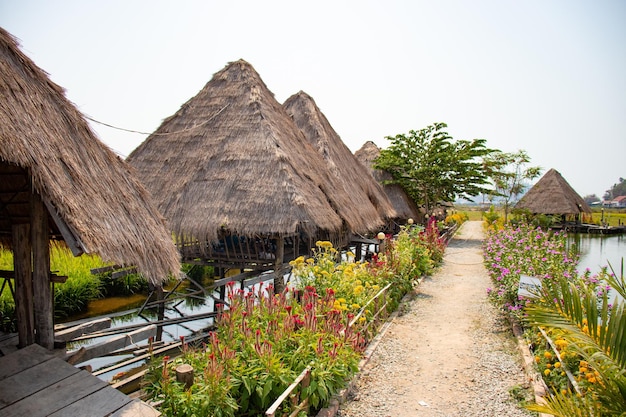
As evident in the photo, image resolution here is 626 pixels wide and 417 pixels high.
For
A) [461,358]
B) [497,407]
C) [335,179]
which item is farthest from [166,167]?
[497,407]

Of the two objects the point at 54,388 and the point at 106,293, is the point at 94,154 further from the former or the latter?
the point at 106,293

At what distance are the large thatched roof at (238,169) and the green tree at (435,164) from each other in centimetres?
1202

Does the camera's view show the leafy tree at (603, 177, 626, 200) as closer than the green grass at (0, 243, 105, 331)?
No

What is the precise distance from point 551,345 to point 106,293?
11323 millimetres

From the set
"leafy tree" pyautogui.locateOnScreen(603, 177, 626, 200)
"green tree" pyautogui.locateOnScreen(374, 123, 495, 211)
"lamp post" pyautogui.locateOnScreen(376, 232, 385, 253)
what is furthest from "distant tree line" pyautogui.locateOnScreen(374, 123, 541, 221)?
"leafy tree" pyautogui.locateOnScreen(603, 177, 626, 200)

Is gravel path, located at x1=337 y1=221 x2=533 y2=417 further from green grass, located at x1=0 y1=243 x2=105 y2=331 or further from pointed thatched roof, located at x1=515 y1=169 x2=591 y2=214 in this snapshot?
pointed thatched roof, located at x1=515 y1=169 x2=591 y2=214

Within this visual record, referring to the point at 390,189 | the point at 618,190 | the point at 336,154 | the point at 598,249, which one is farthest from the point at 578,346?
the point at 618,190

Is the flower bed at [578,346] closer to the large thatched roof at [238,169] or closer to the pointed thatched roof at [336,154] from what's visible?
the large thatched roof at [238,169]

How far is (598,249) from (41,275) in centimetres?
2943

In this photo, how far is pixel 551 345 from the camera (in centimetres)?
510

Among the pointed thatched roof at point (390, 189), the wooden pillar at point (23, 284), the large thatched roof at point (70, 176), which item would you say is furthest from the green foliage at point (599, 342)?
the pointed thatched roof at point (390, 189)

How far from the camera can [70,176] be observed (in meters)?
3.81

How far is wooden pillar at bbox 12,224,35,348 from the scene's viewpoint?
4012 mm

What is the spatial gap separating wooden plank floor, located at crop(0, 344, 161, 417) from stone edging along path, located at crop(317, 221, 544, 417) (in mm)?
1966
